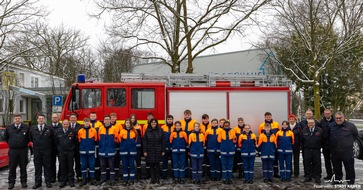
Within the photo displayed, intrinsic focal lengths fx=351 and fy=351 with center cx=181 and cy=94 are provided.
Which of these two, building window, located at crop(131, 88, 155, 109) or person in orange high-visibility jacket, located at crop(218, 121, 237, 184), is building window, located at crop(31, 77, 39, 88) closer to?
building window, located at crop(131, 88, 155, 109)

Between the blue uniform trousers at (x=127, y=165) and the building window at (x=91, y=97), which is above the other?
the building window at (x=91, y=97)

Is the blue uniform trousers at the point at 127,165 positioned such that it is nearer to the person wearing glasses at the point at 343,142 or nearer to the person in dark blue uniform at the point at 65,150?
the person in dark blue uniform at the point at 65,150

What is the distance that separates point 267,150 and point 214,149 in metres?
1.29

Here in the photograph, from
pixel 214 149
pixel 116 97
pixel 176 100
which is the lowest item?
pixel 214 149

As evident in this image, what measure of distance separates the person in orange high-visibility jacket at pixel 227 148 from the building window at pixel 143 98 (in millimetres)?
2285

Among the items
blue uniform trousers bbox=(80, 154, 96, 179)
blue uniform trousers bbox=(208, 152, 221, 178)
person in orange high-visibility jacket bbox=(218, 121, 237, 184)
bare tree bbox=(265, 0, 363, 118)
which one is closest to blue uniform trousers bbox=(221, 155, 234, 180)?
person in orange high-visibility jacket bbox=(218, 121, 237, 184)

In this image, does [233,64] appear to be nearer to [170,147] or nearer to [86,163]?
[170,147]

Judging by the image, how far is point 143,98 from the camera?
9.79m

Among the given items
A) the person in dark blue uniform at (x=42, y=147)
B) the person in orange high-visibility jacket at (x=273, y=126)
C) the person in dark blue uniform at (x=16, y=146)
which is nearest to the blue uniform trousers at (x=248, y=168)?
the person in orange high-visibility jacket at (x=273, y=126)

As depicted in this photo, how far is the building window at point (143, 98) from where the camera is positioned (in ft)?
32.0

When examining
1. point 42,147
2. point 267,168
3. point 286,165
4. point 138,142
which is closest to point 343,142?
point 286,165

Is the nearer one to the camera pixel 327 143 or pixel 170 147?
pixel 327 143

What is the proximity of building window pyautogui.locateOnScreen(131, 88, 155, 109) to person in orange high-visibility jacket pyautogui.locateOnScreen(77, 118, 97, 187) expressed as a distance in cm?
170

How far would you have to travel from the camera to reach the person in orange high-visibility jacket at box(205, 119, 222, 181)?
859cm
